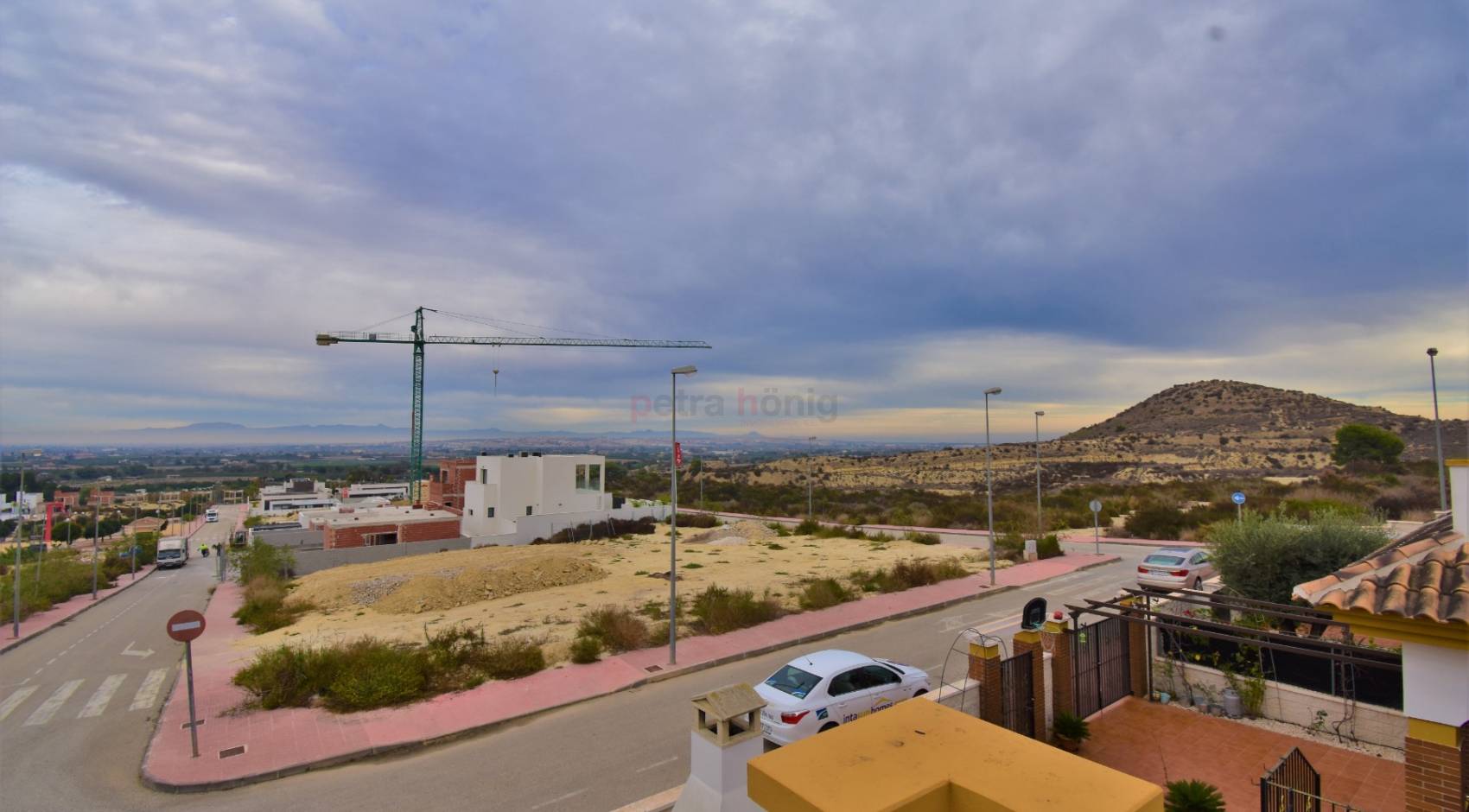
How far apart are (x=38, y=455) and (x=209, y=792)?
29078mm

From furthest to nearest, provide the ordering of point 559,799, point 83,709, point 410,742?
point 83,709, point 410,742, point 559,799

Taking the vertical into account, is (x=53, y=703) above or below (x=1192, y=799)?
below

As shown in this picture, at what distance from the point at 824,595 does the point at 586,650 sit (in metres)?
8.48

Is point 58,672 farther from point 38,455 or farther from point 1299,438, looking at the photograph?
point 1299,438

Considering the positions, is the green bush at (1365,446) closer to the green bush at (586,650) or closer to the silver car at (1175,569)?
the silver car at (1175,569)

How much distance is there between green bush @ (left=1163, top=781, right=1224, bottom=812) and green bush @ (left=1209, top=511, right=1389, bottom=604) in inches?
451

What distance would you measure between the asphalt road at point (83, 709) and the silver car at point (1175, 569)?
26.4m

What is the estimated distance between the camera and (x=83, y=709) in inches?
600

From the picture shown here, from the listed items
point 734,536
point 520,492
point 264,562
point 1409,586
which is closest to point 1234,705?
point 1409,586

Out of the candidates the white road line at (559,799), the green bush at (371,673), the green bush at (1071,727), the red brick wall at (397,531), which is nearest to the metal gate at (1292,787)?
the green bush at (1071,727)

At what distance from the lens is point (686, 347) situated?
111 meters

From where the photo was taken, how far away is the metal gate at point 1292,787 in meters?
5.71

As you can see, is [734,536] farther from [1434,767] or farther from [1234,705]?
[1434,767]

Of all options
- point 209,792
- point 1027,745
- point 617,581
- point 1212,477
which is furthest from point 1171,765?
point 1212,477
